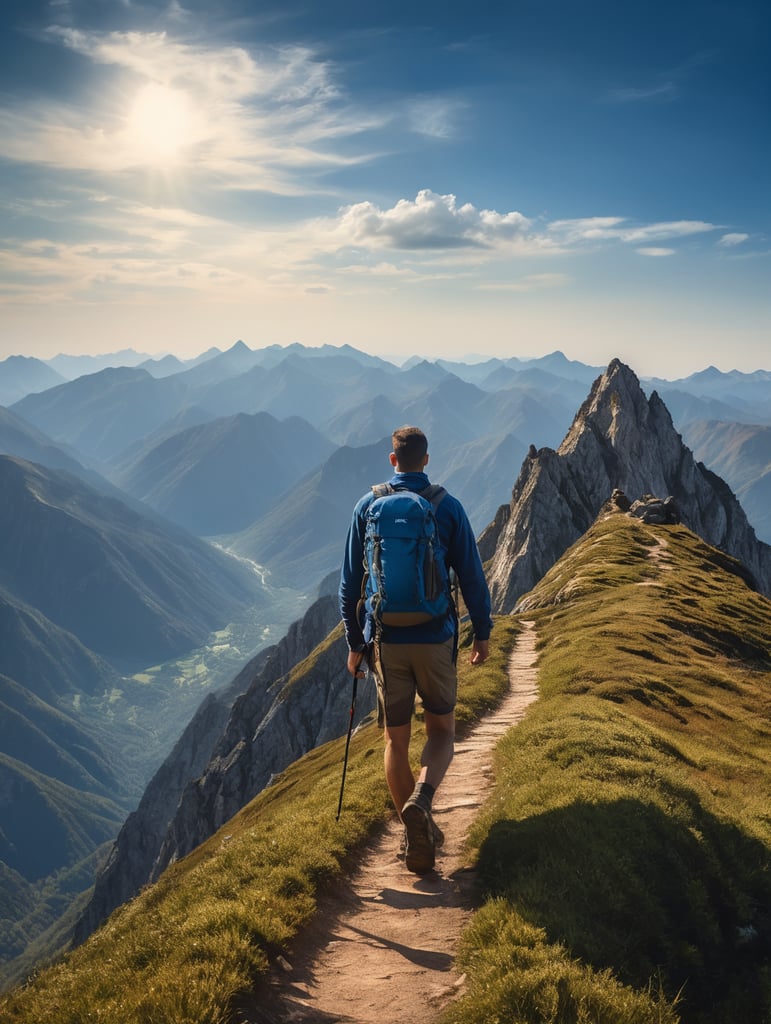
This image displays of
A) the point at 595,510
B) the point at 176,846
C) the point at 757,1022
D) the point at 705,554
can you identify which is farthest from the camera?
the point at 176,846

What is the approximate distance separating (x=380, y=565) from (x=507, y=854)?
507 centimetres

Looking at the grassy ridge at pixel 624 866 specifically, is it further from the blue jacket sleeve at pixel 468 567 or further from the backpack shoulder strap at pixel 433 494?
the backpack shoulder strap at pixel 433 494

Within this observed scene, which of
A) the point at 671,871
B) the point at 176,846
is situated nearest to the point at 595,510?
the point at 176,846

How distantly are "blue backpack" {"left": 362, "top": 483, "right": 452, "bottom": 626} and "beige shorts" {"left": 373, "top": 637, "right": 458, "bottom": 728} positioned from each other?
1.56 feet

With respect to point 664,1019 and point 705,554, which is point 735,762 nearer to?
point 664,1019

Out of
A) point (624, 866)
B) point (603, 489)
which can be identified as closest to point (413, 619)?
point (624, 866)

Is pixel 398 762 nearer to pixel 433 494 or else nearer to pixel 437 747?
pixel 437 747

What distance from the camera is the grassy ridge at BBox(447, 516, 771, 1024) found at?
24.2 ft

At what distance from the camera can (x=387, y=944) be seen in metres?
9.10

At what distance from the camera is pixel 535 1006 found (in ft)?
22.2

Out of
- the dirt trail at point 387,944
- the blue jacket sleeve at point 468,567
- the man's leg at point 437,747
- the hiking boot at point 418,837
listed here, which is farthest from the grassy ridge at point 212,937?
the blue jacket sleeve at point 468,567

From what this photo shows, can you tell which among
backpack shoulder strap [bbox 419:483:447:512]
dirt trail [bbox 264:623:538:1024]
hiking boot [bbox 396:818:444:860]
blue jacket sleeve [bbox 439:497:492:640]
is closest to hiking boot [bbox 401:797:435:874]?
hiking boot [bbox 396:818:444:860]

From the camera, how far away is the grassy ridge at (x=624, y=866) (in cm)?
736

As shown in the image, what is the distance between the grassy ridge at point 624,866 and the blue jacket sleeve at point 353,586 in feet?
13.5
